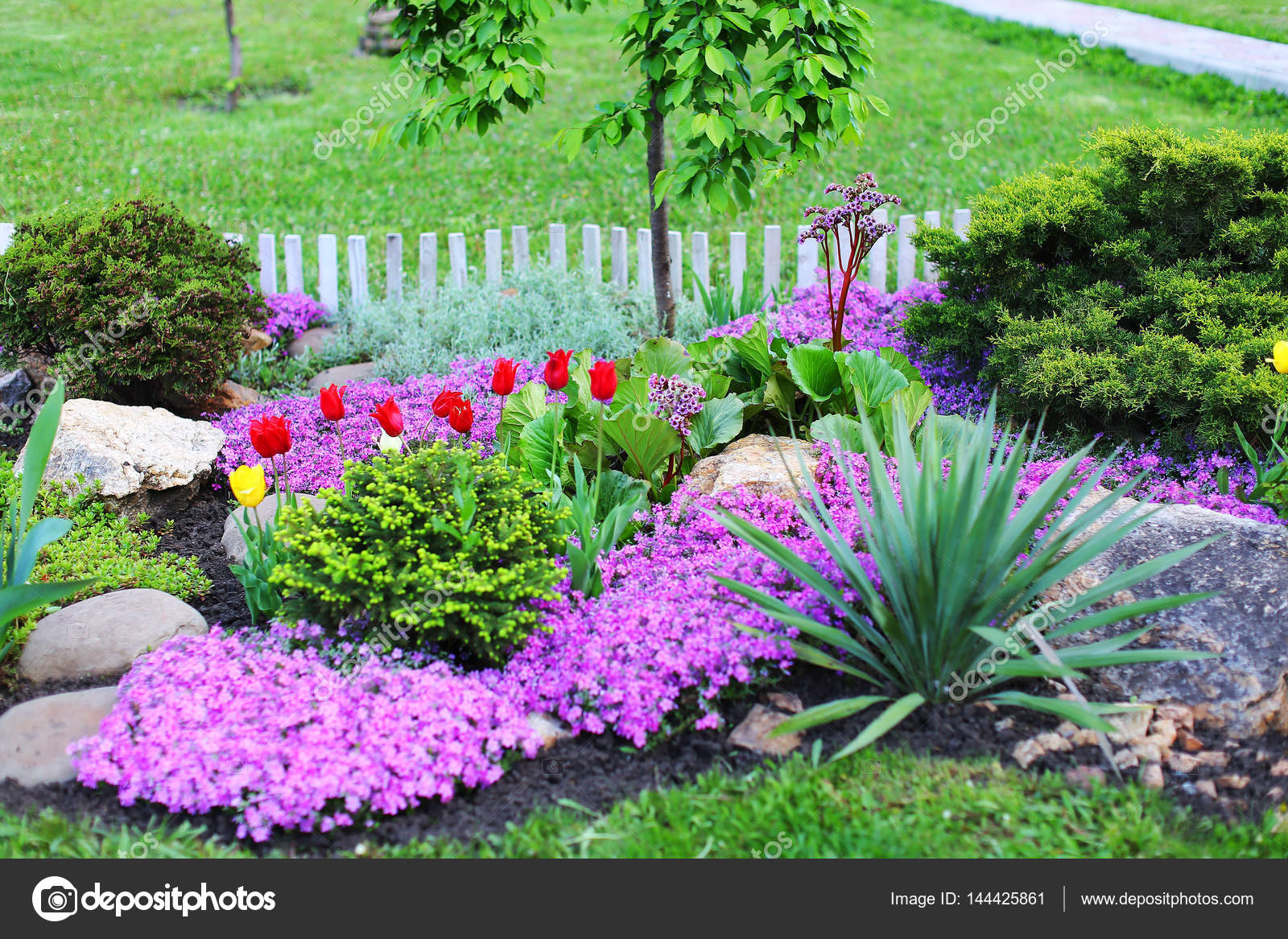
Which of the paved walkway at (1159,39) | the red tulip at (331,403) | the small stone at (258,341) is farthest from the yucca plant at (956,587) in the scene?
the paved walkway at (1159,39)

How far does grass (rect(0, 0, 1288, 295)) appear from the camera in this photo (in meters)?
→ 9.55

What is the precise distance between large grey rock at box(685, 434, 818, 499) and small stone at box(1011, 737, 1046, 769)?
122 cm

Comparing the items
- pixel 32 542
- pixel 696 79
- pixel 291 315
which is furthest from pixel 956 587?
pixel 291 315

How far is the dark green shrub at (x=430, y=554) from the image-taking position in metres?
2.89

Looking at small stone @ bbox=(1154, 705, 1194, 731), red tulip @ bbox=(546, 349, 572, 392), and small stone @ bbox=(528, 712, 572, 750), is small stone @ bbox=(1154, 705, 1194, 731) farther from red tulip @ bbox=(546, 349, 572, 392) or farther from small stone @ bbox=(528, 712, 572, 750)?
red tulip @ bbox=(546, 349, 572, 392)

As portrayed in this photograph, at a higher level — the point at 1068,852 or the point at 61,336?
the point at 61,336

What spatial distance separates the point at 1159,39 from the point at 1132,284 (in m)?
11.2

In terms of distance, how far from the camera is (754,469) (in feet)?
12.5

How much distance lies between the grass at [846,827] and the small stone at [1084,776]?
3cm

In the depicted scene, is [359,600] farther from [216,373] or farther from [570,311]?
[570,311]

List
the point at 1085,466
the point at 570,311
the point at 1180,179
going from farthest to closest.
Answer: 1. the point at 570,311
2. the point at 1180,179
3. the point at 1085,466

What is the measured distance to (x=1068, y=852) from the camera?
2.34 meters
